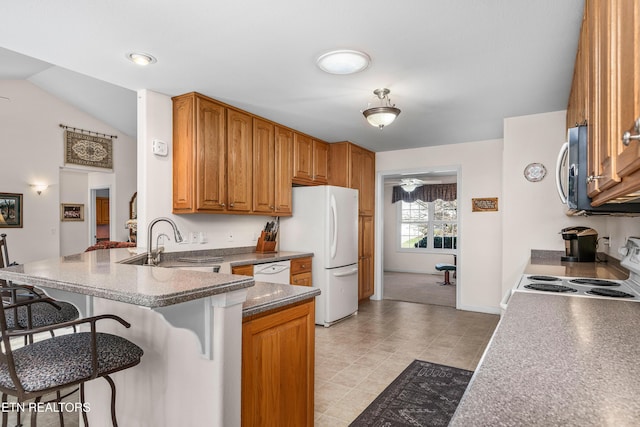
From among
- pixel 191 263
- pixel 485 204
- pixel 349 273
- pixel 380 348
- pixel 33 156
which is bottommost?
pixel 380 348

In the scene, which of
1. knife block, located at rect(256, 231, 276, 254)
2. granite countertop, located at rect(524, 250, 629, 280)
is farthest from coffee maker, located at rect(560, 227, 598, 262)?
knife block, located at rect(256, 231, 276, 254)

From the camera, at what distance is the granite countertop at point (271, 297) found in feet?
4.69

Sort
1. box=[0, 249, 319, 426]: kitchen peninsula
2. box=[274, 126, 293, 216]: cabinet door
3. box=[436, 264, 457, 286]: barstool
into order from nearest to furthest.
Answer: box=[0, 249, 319, 426]: kitchen peninsula < box=[274, 126, 293, 216]: cabinet door < box=[436, 264, 457, 286]: barstool

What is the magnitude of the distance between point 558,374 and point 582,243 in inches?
113

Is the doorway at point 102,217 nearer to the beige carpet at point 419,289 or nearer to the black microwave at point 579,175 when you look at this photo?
the beige carpet at point 419,289

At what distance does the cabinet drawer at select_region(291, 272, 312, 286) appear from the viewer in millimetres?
4113

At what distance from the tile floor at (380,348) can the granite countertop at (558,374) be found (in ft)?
4.94

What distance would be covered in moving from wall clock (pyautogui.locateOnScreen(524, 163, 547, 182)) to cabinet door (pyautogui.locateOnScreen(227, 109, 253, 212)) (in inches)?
110

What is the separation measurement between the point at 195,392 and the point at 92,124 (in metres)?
6.97

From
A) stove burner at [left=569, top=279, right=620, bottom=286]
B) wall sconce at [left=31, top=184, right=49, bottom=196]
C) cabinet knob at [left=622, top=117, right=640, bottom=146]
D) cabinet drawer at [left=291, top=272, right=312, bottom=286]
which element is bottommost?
cabinet drawer at [left=291, top=272, right=312, bottom=286]

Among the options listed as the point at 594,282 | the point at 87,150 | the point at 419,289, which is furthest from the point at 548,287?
the point at 87,150

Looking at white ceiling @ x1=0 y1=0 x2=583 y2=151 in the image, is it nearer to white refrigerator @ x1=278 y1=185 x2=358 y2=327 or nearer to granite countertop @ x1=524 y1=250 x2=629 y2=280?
white refrigerator @ x1=278 y1=185 x2=358 y2=327

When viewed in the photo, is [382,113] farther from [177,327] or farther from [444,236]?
[444,236]

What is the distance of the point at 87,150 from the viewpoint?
673 cm
